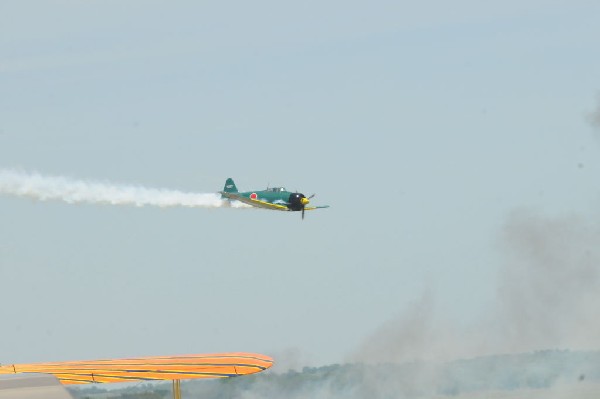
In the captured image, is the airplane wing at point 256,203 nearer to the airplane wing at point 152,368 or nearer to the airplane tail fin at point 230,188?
the airplane tail fin at point 230,188

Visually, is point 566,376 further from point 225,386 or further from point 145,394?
point 145,394

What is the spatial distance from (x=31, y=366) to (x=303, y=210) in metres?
67.1

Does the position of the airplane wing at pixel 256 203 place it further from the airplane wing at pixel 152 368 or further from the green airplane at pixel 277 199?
the airplane wing at pixel 152 368

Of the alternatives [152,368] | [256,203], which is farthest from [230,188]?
[152,368]

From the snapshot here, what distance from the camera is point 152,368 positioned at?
26672 millimetres

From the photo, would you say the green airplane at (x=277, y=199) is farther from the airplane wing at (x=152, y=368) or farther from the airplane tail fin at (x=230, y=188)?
the airplane wing at (x=152, y=368)

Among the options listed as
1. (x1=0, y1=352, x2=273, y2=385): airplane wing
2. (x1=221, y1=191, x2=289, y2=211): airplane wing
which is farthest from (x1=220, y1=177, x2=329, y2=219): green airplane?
(x1=0, y1=352, x2=273, y2=385): airplane wing

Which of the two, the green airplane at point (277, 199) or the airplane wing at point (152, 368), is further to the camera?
the green airplane at point (277, 199)

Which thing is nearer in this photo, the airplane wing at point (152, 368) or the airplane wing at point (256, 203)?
the airplane wing at point (152, 368)

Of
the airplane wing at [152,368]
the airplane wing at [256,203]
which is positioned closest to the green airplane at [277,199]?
the airplane wing at [256,203]

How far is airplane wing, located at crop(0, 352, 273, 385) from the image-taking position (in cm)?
2642

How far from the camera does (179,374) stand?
1030 inches

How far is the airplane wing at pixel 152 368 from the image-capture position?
86.7 feet

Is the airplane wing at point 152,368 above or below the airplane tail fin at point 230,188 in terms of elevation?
below
